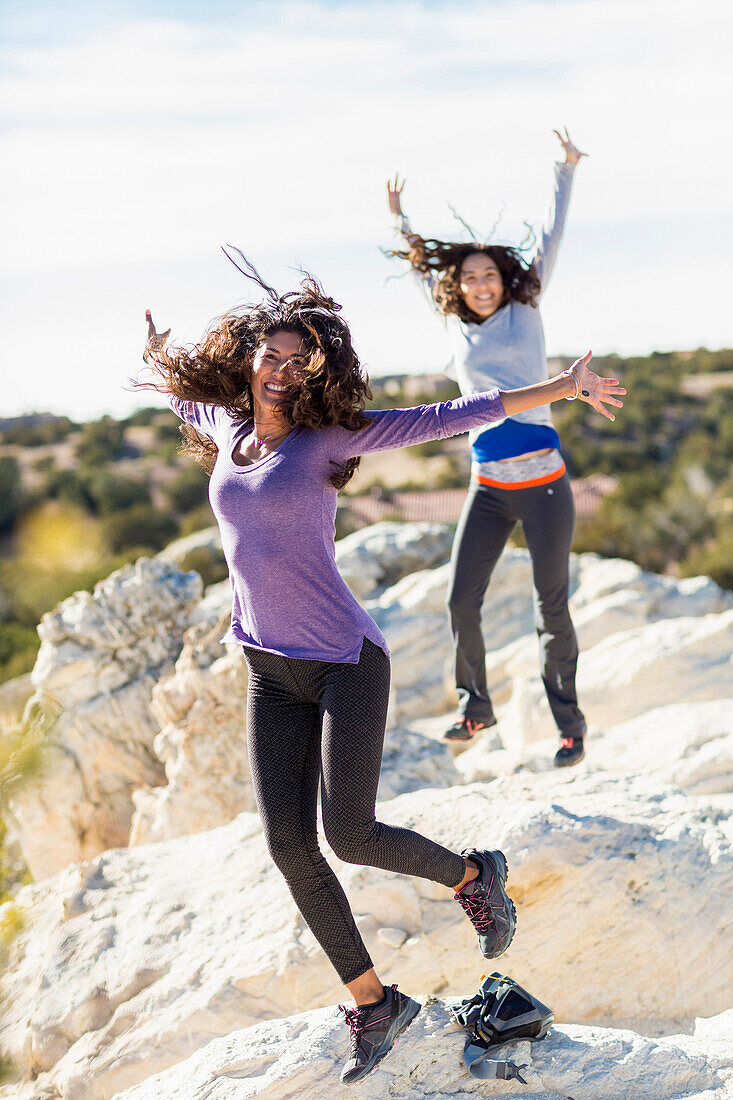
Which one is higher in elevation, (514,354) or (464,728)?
(514,354)

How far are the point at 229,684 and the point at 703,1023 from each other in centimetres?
398

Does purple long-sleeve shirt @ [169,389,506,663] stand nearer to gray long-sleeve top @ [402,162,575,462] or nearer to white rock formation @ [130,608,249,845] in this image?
gray long-sleeve top @ [402,162,575,462]

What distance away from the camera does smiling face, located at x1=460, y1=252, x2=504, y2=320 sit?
16.1ft

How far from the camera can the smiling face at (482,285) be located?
4914 millimetres

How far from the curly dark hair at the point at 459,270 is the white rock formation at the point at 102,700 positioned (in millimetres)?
4890

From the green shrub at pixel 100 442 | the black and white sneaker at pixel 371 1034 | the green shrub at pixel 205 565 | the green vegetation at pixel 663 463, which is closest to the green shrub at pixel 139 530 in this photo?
the green shrub at pixel 205 565

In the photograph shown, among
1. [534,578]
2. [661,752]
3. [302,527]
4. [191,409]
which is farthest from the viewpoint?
[661,752]

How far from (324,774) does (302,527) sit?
0.80 meters

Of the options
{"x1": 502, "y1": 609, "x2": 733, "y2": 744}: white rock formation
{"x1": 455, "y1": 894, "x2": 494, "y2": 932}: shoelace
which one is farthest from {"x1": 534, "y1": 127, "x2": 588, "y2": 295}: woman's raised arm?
{"x1": 502, "y1": 609, "x2": 733, "y2": 744}: white rock formation

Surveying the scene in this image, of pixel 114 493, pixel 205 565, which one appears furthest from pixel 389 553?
pixel 114 493

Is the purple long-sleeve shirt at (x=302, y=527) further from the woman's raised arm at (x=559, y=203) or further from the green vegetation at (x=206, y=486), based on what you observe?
the woman's raised arm at (x=559, y=203)

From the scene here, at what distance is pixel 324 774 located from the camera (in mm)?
3109

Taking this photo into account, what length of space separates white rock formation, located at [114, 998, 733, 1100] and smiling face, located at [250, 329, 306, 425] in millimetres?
2220

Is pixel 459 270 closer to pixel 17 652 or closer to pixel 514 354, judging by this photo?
pixel 514 354
